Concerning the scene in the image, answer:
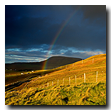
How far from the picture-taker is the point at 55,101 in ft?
20.0

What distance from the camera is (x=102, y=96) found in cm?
604
